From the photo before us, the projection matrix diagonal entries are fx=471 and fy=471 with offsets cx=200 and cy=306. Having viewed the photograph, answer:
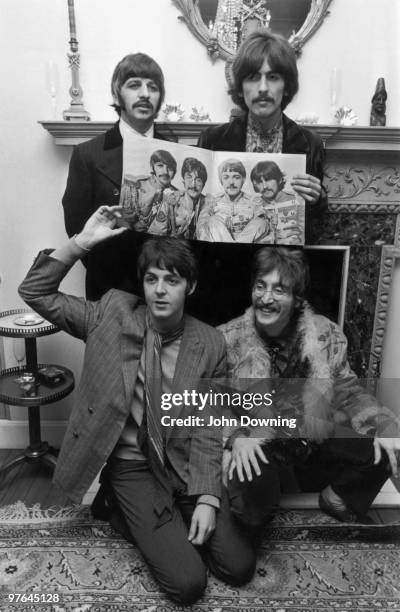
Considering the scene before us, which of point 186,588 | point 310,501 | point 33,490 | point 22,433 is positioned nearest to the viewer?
point 186,588

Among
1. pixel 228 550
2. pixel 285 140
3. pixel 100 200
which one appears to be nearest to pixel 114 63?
pixel 100 200

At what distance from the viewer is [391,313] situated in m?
1.52

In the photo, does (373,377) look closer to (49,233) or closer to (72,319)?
(72,319)

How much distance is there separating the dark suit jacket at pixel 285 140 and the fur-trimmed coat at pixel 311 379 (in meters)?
0.36

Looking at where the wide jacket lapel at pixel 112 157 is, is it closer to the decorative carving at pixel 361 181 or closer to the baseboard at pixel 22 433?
the decorative carving at pixel 361 181

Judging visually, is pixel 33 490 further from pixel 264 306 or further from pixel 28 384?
pixel 264 306

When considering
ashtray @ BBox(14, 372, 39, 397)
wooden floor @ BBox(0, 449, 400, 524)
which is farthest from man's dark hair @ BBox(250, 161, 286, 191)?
wooden floor @ BBox(0, 449, 400, 524)

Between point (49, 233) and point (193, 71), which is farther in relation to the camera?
point (49, 233)

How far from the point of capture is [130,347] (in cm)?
118

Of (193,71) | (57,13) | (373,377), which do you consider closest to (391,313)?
(373,377)

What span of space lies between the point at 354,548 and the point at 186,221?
988 millimetres

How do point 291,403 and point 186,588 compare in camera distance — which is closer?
point 186,588

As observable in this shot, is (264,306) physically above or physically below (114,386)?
above

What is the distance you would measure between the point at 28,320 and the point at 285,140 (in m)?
0.90
